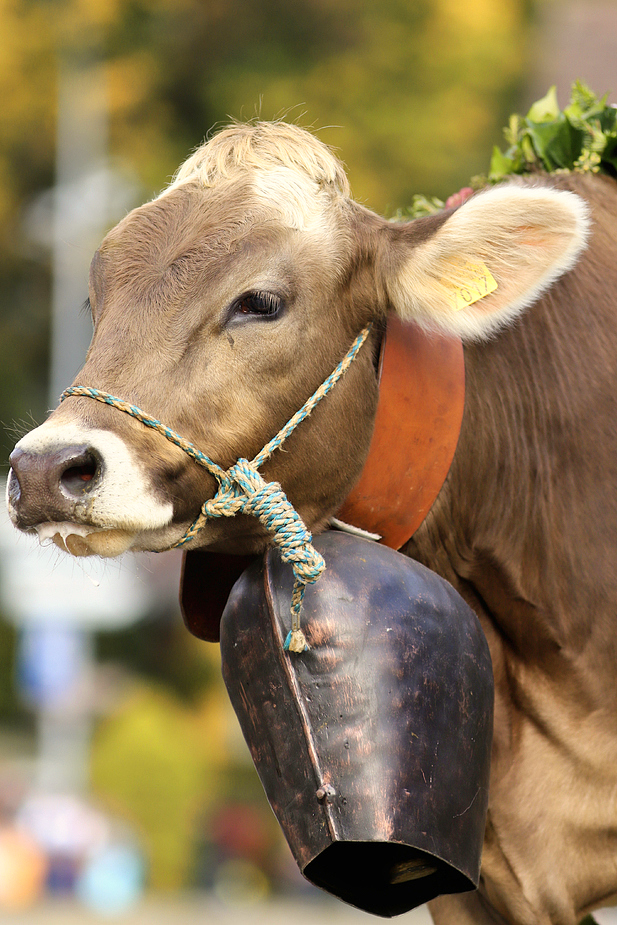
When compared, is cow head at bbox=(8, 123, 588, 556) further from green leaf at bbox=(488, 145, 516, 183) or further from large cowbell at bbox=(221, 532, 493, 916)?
green leaf at bbox=(488, 145, 516, 183)

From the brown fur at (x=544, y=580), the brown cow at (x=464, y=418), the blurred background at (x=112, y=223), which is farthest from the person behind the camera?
the blurred background at (x=112, y=223)

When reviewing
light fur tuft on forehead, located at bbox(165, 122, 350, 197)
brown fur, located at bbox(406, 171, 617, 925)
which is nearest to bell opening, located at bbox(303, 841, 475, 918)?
brown fur, located at bbox(406, 171, 617, 925)

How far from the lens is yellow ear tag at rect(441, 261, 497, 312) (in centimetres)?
250

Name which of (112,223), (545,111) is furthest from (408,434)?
(112,223)

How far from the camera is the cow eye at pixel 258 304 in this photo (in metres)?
2.34

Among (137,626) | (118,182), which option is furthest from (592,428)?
(118,182)

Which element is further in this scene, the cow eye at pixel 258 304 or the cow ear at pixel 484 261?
the cow ear at pixel 484 261

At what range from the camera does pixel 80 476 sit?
7.07 ft

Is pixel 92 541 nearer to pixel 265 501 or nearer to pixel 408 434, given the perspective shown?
pixel 265 501

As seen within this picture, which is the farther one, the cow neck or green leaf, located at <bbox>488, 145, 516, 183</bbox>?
green leaf, located at <bbox>488, 145, 516, 183</bbox>

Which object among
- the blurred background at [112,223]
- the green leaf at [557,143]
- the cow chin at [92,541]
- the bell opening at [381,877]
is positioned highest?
the green leaf at [557,143]

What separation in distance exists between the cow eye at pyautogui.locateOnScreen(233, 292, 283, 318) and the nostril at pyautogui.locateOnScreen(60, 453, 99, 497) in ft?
1.50

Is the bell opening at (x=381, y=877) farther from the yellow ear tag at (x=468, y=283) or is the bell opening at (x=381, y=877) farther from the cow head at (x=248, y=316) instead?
the yellow ear tag at (x=468, y=283)

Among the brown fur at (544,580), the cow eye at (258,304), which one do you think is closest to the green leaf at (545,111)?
the brown fur at (544,580)
